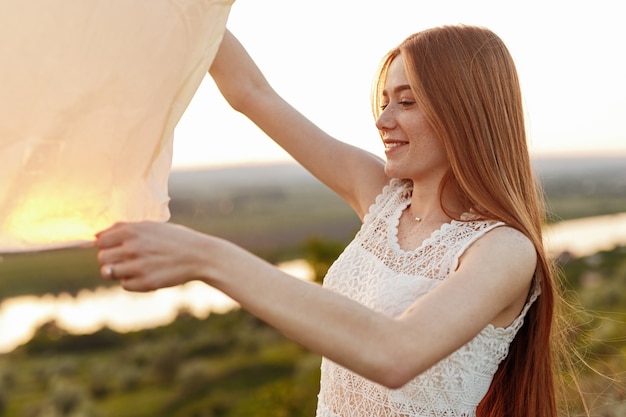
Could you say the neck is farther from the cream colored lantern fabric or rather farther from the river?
the river

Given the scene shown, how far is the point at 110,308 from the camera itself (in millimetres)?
27656

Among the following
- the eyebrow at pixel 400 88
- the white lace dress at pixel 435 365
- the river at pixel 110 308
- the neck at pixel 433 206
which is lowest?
the white lace dress at pixel 435 365

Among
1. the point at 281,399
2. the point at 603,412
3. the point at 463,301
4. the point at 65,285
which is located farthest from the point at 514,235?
the point at 65,285

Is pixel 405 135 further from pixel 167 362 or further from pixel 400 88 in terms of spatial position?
pixel 167 362

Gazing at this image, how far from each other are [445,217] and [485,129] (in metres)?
0.27

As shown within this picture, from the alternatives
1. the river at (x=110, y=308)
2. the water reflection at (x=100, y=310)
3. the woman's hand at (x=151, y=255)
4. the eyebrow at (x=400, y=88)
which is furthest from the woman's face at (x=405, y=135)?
the water reflection at (x=100, y=310)

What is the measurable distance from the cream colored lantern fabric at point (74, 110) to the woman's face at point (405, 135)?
2.24 ft

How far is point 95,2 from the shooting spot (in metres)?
1.25

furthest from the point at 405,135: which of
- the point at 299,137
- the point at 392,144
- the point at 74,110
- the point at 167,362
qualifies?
the point at 167,362

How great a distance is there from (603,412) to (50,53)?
416 centimetres

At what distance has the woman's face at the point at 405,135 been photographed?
1.80 m

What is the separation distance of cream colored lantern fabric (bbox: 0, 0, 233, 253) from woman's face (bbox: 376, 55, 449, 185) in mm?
683

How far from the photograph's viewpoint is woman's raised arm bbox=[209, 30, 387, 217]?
1944mm

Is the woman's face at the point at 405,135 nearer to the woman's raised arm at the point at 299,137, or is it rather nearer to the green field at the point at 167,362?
the woman's raised arm at the point at 299,137
